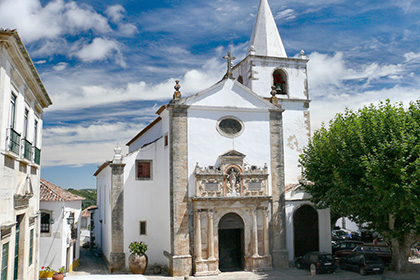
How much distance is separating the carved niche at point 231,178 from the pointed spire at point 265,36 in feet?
31.8

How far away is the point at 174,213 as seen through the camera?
21328mm

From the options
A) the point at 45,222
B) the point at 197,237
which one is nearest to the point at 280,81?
the point at 197,237

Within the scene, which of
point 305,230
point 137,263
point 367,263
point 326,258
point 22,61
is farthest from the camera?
point 305,230

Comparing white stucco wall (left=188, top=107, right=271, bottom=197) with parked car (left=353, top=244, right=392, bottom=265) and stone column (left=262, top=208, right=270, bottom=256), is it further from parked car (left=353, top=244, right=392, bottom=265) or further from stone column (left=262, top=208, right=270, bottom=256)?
parked car (left=353, top=244, right=392, bottom=265)

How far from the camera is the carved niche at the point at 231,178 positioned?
21.7 meters

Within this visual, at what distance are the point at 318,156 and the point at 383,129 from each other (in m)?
4.52

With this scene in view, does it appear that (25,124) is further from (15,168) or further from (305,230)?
(305,230)

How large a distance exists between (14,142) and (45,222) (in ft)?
33.8

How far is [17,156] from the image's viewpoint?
1170 centimetres

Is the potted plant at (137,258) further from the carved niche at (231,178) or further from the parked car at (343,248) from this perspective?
the parked car at (343,248)

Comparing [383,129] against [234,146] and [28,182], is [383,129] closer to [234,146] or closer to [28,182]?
[234,146]

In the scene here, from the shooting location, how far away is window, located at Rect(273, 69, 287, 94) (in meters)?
28.6

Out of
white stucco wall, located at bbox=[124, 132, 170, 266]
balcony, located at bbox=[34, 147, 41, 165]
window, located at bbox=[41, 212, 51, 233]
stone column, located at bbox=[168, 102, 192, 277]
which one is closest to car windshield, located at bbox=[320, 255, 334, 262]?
stone column, located at bbox=[168, 102, 192, 277]

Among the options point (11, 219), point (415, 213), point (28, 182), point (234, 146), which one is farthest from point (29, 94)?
point (415, 213)
